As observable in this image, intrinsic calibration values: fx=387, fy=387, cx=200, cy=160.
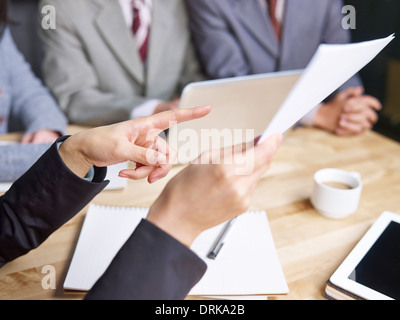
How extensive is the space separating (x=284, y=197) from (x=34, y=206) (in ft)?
1.64

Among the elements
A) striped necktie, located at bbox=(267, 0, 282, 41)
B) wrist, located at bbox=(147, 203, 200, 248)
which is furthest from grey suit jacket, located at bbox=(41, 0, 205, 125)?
wrist, located at bbox=(147, 203, 200, 248)

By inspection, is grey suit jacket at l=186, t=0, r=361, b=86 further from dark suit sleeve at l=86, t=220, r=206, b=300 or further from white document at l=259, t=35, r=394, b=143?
dark suit sleeve at l=86, t=220, r=206, b=300

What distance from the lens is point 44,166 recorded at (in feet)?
1.87

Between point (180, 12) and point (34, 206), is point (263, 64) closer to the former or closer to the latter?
point (180, 12)

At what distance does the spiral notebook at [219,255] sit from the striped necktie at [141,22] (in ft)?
2.55

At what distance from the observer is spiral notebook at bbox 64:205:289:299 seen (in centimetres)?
58

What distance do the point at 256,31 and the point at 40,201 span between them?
1.01 m

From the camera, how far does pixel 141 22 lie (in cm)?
133

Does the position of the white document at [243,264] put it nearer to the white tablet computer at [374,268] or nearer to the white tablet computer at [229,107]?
the white tablet computer at [374,268]

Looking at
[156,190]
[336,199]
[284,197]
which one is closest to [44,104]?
[156,190]

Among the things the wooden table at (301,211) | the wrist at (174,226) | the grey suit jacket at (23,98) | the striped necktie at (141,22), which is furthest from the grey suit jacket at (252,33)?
the wrist at (174,226)

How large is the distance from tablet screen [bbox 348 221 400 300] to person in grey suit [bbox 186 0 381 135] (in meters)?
0.70

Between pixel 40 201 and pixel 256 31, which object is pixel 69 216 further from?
pixel 256 31

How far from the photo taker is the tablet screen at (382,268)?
56 cm
